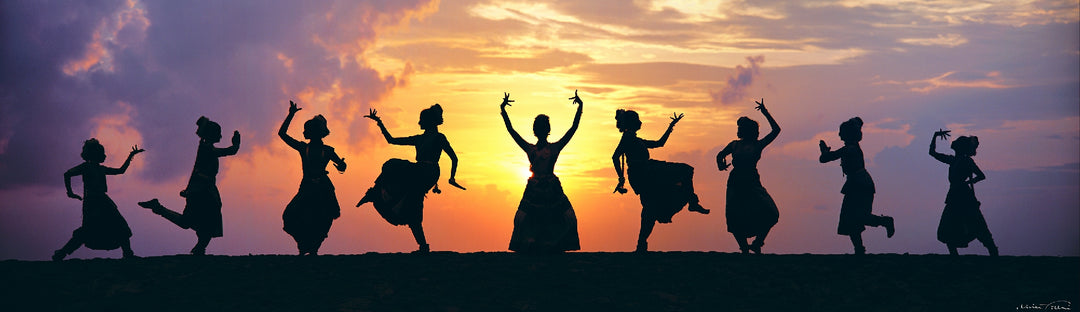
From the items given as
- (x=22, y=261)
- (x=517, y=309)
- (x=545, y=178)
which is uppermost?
(x=545, y=178)

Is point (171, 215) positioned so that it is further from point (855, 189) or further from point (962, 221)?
point (962, 221)

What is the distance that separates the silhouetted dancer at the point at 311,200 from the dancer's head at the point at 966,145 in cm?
1034

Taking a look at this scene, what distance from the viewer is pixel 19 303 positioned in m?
13.5

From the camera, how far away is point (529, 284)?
46.0ft

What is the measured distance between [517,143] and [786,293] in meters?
4.80

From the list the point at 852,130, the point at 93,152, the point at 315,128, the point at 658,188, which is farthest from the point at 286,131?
the point at 852,130

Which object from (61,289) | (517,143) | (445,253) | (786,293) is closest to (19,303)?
(61,289)

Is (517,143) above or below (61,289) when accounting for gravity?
above

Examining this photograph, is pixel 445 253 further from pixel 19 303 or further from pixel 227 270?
pixel 19 303

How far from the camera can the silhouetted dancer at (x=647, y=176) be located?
55.4 ft

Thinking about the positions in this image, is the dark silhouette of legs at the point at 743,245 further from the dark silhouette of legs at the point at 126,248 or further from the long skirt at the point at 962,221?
the dark silhouette of legs at the point at 126,248

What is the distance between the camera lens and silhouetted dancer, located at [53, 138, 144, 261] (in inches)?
655

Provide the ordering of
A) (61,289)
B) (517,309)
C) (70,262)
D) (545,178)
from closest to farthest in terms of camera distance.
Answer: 1. (517,309)
2. (61,289)
3. (70,262)
4. (545,178)

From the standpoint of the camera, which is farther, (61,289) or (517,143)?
(517,143)
